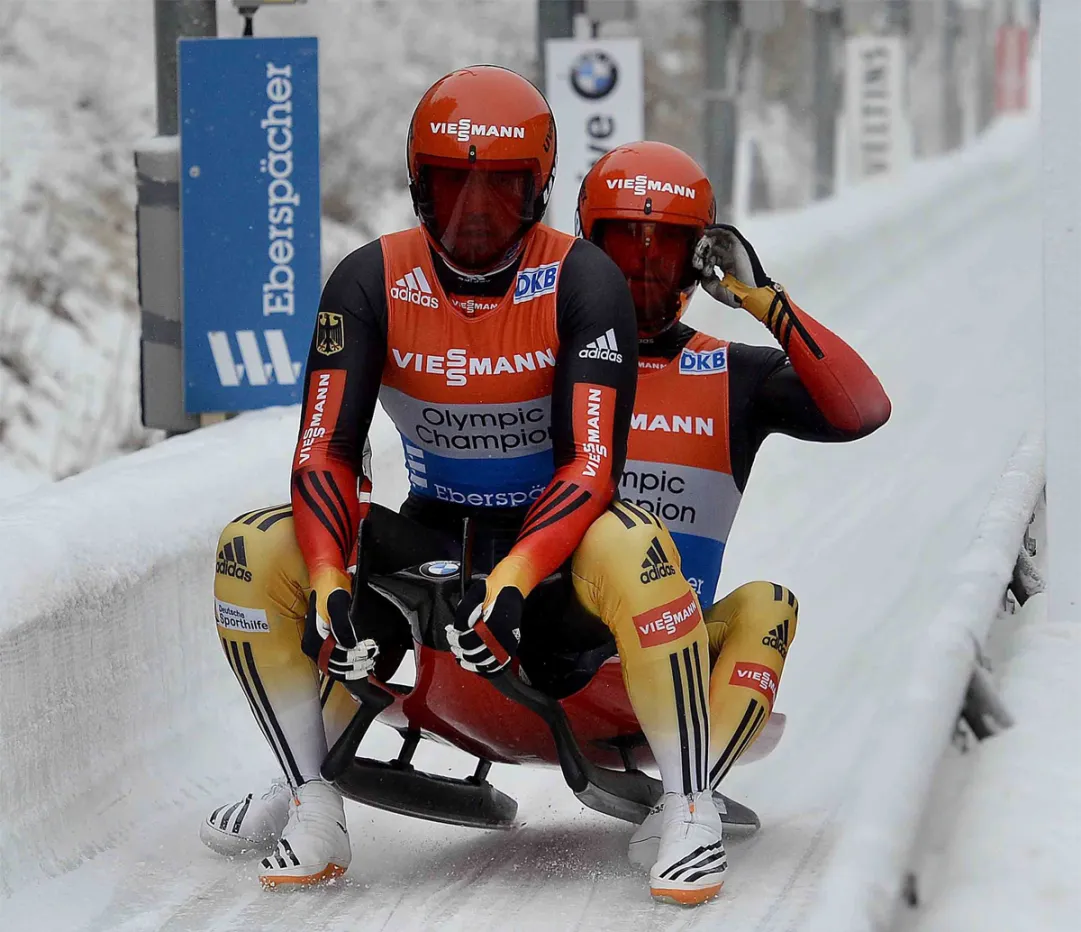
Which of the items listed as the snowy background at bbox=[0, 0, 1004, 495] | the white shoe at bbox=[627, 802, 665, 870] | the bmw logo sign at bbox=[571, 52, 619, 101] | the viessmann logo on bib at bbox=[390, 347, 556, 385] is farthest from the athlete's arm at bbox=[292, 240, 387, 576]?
the bmw logo sign at bbox=[571, 52, 619, 101]

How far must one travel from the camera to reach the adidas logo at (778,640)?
3154 millimetres

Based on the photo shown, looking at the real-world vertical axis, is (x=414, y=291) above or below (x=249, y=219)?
above

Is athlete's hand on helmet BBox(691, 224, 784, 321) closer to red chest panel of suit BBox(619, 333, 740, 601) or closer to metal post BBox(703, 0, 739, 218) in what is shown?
red chest panel of suit BBox(619, 333, 740, 601)

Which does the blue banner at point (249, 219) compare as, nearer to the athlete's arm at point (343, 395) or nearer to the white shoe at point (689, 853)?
the athlete's arm at point (343, 395)

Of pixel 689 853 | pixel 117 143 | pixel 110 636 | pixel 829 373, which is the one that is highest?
pixel 829 373

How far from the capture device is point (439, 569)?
288 cm

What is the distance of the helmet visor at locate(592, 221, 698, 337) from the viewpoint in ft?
11.6

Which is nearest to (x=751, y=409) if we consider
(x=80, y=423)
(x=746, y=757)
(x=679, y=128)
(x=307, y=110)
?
(x=746, y=757)

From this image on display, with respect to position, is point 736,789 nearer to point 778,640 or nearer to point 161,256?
point 778,640

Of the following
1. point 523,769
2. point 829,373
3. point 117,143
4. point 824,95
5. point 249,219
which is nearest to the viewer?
point 829,373

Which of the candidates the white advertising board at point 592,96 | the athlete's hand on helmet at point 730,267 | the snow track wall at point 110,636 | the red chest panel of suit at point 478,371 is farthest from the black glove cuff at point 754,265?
the white advertising board at point 592,96

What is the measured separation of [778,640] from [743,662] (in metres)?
0.09

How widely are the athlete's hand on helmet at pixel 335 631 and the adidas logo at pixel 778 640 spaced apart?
2.48 ft

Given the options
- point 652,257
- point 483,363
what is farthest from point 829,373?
point 483,363
